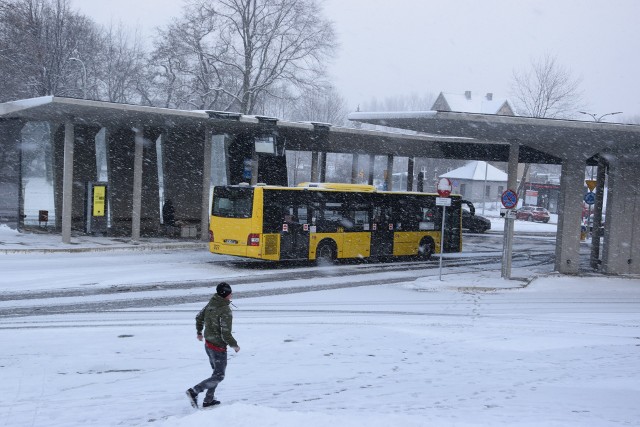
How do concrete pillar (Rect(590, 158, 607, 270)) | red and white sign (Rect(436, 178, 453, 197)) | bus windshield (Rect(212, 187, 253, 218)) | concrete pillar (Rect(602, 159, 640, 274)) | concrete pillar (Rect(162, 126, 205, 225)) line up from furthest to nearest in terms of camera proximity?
concrete pillar (Rect(162, 126, 205, 225))
concrete pillar (Rect(590, 158, 607, 270))
concrete pillar (Rect(602, 159, 640, 274))
bus windshield (Rect(212, 187, 253, 218))
red and white sign (Rect(436, 178, 453, 197))

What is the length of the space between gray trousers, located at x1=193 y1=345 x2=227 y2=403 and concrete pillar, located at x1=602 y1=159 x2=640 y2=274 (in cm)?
1825

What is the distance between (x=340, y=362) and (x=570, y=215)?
1490cm

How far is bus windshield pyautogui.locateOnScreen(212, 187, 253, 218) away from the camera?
21016 mm

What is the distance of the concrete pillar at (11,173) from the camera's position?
28.2 metres

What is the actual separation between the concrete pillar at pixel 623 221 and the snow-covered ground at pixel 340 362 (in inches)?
224

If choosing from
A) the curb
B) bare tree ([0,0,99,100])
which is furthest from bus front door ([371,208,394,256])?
bare tree ([0,0,99,100])

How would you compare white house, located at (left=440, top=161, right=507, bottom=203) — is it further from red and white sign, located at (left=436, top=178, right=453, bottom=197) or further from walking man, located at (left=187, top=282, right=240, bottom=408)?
walking man, located at (left=187, top=282, right=240, bottom=408)

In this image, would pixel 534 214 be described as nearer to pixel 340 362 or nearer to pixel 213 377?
pixel 340 362

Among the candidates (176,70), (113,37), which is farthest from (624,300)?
(113,37)

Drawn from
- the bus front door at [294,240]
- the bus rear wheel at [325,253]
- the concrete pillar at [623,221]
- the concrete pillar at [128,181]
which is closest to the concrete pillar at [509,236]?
the concrete pillar at [623,221]

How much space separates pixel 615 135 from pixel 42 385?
16724mm

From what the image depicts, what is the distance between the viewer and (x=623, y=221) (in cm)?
2245

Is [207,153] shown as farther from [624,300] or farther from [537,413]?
[537,413]

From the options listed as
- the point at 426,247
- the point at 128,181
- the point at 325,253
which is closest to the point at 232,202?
the point at 325,253
